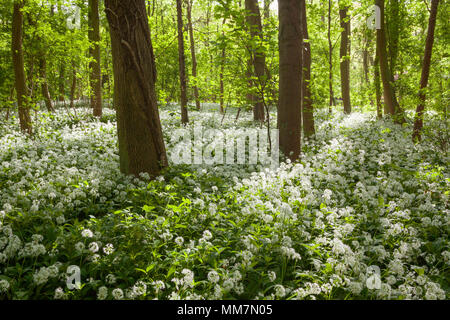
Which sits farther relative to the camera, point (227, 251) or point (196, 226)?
point (196, 226)

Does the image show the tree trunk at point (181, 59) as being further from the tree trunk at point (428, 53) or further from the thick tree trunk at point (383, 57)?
the thick tree trunk at point (383, 57)

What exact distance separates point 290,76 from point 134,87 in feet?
12.7

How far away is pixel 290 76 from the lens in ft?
23.5

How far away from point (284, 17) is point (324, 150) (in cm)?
365

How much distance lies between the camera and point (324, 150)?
8.07 metres

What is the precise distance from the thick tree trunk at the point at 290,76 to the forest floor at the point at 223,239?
1.54 meters

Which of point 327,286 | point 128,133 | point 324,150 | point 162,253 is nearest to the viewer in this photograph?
point 327,286

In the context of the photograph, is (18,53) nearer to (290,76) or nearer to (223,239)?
(290,76)

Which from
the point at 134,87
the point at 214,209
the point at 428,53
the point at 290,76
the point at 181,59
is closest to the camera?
the point at 214,209

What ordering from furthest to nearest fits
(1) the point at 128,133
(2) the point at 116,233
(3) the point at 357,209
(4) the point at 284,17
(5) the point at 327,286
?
(4) the point at 284,17
(1) the point at 128,133
(3) the point at 357,209
(2) the point at 116,233
(5) the point at 327,286

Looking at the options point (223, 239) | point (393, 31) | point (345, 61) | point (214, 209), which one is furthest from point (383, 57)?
point (223, 239)

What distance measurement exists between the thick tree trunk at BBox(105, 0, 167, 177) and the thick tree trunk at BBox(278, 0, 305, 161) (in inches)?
132

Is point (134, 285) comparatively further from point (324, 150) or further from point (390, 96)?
point (390, 96)
